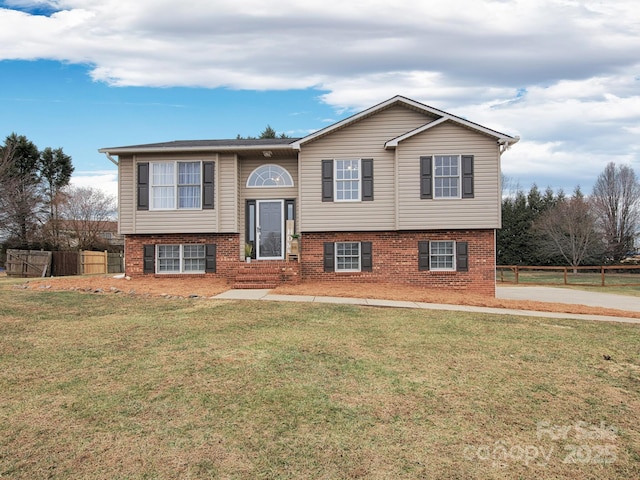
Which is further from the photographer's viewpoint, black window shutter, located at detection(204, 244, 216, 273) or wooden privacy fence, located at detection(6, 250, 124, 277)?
wooden privacy fence, located at detection(6, 250, 124, 277)

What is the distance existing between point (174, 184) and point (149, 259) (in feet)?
8.94

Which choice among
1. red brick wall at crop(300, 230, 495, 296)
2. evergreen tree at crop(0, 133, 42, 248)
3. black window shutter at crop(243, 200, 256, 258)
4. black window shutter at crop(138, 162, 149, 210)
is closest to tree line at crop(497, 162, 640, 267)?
red brick wall at crop(300, 230, 495, 296)

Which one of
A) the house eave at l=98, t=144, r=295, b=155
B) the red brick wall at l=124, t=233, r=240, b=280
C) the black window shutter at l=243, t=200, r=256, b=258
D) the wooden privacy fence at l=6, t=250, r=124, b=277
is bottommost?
the wooden privacy fence at l=6, t=250, r=124, b=277

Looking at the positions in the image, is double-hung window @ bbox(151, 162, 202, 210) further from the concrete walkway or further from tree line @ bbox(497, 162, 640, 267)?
tree line @ bbox(497, 162, 640, 267)

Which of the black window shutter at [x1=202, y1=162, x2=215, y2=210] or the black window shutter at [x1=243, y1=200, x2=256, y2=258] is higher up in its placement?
the black window shutter at [x1=202, y1=162, x2=215, y2=210]

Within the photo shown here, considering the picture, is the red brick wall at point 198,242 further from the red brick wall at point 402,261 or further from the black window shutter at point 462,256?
the black window shutter at point 462,256

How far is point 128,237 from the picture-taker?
15.8 m

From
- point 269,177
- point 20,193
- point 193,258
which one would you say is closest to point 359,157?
point 269,177

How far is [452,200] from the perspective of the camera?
14555mm

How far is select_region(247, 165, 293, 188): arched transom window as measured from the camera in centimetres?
1603

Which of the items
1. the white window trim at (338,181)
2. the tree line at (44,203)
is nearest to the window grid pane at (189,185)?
the white window trim at (338,181)

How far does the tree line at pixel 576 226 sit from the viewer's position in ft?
114

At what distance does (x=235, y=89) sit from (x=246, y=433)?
16.7m

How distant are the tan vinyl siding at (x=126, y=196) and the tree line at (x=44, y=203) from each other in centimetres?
1752
